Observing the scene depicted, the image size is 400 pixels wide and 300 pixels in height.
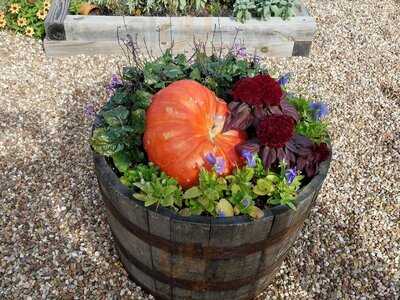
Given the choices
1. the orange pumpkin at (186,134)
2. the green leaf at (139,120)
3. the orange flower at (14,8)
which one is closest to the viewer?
the orange pumpkin at (186,134)

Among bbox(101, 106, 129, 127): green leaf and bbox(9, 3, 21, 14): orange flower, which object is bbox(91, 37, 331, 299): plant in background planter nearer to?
bbox(101, 106, 129, 127): green leaf

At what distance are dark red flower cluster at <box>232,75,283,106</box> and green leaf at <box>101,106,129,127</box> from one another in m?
0.57

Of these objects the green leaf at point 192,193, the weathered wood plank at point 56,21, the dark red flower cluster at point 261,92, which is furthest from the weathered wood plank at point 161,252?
the weathered wood plank at point 56,21

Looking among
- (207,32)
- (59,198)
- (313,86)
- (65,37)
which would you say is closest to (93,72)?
(65,37)

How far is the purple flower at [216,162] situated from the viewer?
6.99 ft

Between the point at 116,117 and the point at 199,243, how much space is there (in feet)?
2.41

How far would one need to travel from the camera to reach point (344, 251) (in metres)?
3.18

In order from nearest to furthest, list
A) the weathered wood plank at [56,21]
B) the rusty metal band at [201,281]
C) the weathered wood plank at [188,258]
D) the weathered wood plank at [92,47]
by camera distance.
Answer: the weathered wood plank at [188,258]
the rusty metal band at [201,281]
the weathered wood plank at [56,21]
the weathered wood plank at [92,47]

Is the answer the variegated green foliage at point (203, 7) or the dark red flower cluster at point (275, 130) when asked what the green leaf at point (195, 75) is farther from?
the variegated green foliage at point (203, 7)

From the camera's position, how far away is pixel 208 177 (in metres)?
2.14

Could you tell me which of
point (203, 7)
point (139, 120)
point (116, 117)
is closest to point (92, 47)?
point (203, 7)

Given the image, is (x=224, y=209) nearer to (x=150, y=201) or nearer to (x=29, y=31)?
(x=150, y=201)

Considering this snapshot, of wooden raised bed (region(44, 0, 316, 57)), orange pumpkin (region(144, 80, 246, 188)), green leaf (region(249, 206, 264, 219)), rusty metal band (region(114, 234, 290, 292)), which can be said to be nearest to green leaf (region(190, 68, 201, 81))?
orange pumpkin (region(144, 80, 246, 188))

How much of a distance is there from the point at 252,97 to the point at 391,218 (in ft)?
5.67
